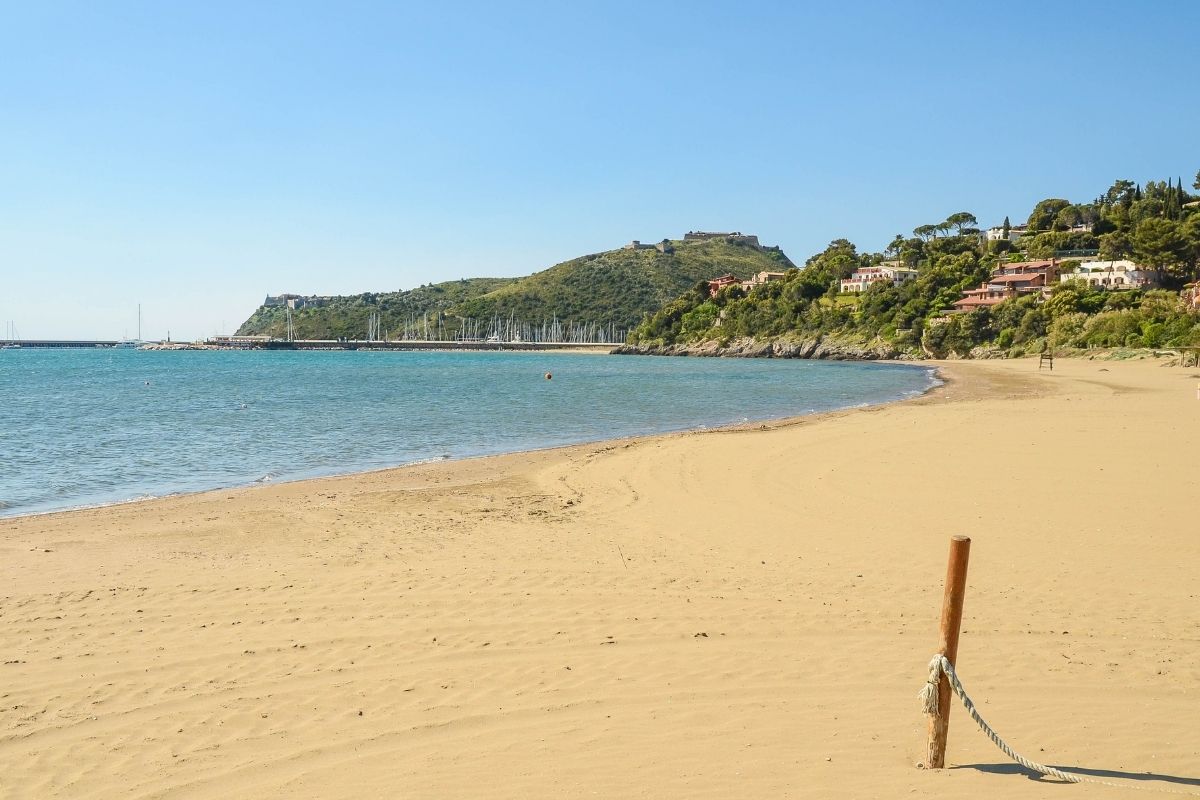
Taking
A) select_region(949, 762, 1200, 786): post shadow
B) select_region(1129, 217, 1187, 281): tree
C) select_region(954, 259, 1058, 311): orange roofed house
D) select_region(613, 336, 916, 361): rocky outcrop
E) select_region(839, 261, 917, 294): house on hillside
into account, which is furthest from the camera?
select_region(839, 261, 917, 294): house on hillside

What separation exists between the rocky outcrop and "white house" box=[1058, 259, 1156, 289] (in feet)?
66.9

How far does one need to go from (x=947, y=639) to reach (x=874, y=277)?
136 m

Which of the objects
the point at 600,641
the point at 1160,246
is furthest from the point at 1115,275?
the point at 600,641

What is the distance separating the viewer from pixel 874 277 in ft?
438

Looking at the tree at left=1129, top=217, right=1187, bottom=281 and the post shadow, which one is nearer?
the post shadow

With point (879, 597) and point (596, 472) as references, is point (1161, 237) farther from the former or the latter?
point (879, 597)

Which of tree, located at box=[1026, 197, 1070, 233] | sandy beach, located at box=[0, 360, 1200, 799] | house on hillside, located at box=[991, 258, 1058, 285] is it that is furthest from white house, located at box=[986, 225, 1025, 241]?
sandy beach, located at box=[0, 360, 1200, 799]

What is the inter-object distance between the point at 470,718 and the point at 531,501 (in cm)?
840

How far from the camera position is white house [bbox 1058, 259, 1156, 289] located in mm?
90688

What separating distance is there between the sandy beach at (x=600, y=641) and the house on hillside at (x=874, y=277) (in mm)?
119009

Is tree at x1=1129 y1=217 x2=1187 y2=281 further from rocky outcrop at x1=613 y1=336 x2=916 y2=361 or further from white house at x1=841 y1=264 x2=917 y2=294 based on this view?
white house at x1=841 y1=264 x2=917 y2=294

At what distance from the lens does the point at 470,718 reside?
6.07m

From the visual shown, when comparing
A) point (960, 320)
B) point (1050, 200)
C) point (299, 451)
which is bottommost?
point (299, 451)

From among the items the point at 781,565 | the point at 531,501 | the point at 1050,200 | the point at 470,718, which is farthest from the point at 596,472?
the point at 1050,200
